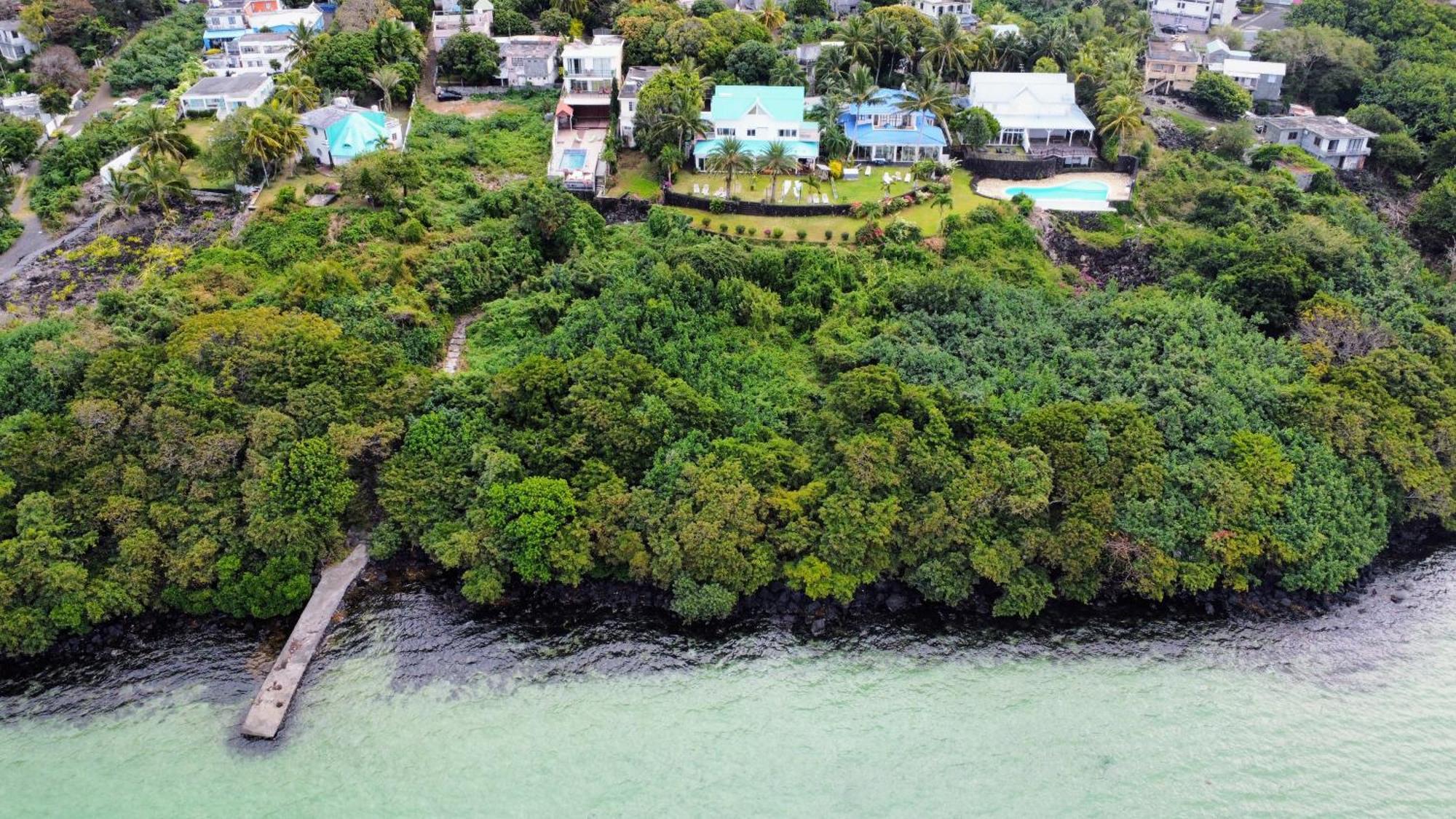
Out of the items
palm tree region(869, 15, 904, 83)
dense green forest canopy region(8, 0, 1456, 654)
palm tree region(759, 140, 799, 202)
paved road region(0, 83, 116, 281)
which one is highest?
palm tree region(869, 15, 904, 83)

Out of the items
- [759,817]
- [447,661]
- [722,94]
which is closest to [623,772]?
[759,817]

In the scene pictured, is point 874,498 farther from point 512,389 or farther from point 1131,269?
point 1131,269

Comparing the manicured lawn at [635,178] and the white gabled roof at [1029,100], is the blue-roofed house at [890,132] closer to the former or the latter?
the white gabled roof at [1029,100]

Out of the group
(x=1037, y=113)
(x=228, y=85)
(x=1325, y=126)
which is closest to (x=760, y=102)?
(x=1037, y=113)

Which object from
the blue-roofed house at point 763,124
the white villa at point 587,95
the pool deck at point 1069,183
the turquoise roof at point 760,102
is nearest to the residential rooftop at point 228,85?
the white villa at point 587,95

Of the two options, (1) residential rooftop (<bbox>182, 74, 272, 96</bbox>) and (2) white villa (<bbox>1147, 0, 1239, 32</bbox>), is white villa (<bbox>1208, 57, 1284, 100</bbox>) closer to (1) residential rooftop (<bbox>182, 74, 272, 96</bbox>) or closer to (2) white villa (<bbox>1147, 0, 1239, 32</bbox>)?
(2) white villa (<bbox>1147, 0, 1239, 32</bbox>)

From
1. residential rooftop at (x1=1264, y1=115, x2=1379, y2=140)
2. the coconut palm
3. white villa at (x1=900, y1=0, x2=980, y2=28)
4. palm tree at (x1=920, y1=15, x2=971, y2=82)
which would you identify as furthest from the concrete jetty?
white villa at (x1=900, y1=0, x2=980, y2=28)
